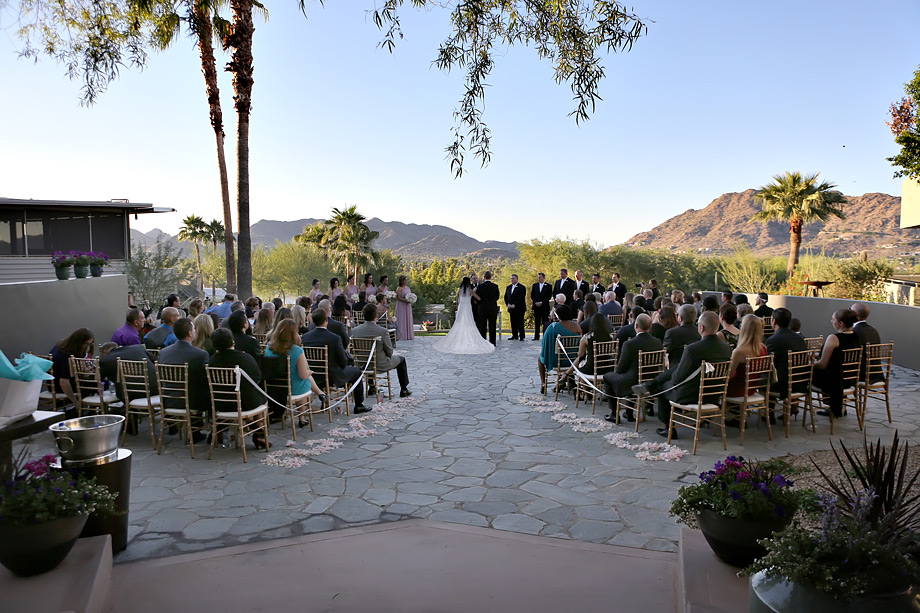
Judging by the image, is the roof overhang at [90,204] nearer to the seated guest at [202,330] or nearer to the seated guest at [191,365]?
the seated guest at [202,330]

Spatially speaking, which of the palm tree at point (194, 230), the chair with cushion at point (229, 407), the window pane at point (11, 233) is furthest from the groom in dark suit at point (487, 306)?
the palm tree at point (194, 230)

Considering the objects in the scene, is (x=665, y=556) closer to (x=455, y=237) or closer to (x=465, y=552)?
(x=465, y=552)

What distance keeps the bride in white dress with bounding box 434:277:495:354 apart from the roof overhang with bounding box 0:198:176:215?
14.4 m

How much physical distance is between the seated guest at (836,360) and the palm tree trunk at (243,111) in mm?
13100

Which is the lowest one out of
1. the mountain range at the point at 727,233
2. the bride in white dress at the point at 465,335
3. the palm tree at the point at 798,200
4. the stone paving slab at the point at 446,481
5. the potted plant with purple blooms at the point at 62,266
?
the stone paving slab at the point at 446,481

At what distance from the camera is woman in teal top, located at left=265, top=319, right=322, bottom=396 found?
741cm

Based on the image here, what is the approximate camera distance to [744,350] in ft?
22.3

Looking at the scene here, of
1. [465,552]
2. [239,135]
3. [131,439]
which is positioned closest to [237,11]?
[239,135]

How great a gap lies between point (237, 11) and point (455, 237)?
150441 millimetres

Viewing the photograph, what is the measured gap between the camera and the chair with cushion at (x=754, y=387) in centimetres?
678

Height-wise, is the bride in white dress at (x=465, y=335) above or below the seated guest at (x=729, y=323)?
below

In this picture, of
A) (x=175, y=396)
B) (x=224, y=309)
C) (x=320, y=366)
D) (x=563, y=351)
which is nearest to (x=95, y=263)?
(x=224, y=309)

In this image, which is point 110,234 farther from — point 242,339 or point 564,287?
point 242,339

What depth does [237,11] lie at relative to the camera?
1506cm
